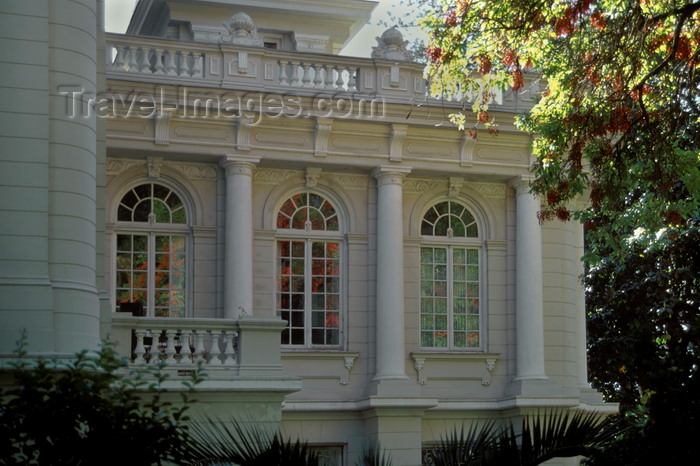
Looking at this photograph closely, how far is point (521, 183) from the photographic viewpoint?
22250 millimetres

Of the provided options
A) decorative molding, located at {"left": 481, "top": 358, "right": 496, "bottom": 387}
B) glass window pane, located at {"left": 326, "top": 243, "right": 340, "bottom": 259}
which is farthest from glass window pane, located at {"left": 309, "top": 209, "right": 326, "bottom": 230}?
decorative molding, located at {"left": 481, "top": 358, "right": 496, "bottom": 387}

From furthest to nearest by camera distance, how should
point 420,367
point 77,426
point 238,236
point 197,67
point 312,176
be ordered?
point 420,367, point 312,176, point 197,67, point 238,236, point 77,426

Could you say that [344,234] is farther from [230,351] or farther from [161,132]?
[230,351]

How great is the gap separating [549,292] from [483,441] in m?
13.4

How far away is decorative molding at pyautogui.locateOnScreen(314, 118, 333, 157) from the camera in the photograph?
68.3 feet

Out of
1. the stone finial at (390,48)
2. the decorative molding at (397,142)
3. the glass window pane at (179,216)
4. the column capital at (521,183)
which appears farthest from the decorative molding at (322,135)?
the column capital at (521,183)

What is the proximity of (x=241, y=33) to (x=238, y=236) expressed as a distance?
Result: 343 centimetres

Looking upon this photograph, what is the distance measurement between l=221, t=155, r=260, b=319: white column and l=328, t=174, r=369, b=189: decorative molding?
1703 mm

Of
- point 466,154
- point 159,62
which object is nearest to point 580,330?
point 466,154

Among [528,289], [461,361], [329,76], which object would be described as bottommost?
[461,361]

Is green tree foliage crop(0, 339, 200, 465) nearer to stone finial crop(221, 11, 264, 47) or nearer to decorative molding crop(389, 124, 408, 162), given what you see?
stone finial crop(221, 11, 264, 47)

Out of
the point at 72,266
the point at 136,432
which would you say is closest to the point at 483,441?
the point at 136,432

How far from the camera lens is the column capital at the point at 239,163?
2047 cm

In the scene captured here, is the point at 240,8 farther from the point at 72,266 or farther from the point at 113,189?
the point at 72,266
